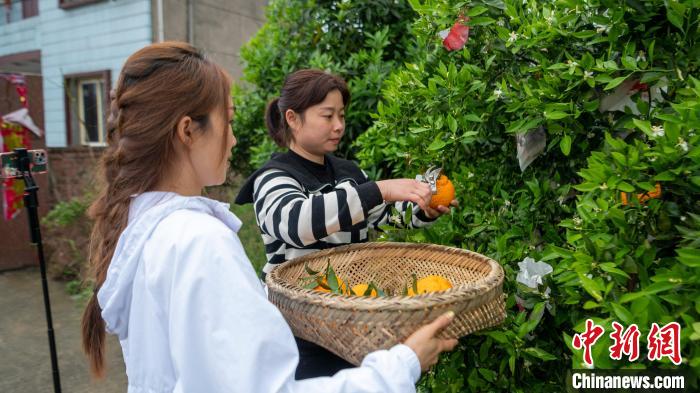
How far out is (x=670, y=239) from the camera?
46.7 inches

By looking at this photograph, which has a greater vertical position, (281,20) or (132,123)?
(281,20)

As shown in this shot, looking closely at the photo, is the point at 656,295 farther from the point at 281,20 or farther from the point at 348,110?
the point at 281,20

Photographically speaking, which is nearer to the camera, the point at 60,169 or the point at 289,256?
the point at 289,256

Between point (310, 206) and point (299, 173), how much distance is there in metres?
0.35

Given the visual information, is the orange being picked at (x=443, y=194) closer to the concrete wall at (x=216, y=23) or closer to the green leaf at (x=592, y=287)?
the green leaf at (x=592, y=287)

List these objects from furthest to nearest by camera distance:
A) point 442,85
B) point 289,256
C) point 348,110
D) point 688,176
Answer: point 348,110 → point 289,256 → point 442,85 → point 688,176

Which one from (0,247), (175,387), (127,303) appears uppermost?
(127,303)

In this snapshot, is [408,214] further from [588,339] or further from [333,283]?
[588,339]

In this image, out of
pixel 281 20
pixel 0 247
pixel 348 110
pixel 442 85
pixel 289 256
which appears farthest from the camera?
pixel 0 247

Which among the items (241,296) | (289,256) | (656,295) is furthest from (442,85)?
(241,296)

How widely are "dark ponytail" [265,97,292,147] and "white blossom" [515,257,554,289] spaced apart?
121cm

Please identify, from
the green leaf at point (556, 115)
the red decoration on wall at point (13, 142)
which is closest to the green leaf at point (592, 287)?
the green leaf at point (556, 115)

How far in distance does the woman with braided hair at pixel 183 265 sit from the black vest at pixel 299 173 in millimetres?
756

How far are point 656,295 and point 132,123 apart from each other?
1.22 m
